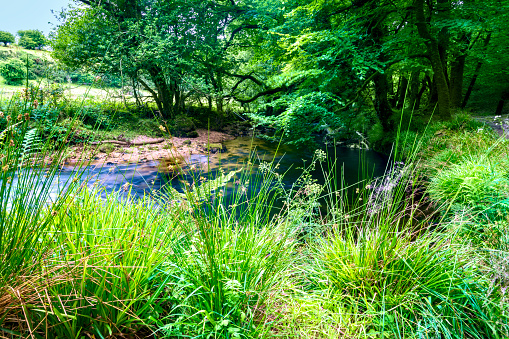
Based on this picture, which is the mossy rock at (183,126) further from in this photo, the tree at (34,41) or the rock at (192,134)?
the tree at (34,41)

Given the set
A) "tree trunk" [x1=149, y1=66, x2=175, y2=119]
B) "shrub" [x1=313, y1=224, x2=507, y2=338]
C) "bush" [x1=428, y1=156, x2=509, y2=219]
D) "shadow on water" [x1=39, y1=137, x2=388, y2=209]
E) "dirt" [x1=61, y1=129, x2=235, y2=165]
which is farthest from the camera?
"tree trunk" [x1=149, y1=66, x2=175, y2=119]

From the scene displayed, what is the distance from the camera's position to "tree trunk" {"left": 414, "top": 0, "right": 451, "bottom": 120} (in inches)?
238

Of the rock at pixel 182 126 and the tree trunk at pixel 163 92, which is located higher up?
the tree trunk at pixel 163 92

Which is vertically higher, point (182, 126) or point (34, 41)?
point (34, 41)

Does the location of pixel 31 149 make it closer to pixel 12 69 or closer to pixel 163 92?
pixel 12 69

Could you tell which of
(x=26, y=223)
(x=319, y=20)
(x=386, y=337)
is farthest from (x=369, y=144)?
(x=26, y=223)

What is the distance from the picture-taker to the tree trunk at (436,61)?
6055mm

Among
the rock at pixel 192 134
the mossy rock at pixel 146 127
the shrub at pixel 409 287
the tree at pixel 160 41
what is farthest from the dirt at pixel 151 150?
the shrub at pixel 409 287

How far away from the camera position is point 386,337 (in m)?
1.48

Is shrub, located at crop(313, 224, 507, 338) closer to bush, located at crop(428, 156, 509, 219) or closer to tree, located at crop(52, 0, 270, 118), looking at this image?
bush, located at crop(428, 156, 509, 219)

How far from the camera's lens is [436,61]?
6.60 m

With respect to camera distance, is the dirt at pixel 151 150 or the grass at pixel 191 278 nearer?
the grass at pixel 191 278

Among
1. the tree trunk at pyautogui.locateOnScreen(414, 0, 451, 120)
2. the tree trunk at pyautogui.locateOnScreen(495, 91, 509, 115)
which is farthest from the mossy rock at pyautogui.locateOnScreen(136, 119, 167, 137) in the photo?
the tree trunk at pyautogui.locateOnScreen(495, 91, 509, 115)

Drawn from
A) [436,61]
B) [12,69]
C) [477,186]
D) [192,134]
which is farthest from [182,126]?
[477,186]
